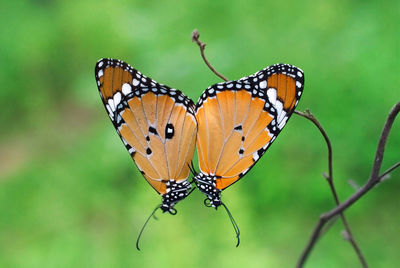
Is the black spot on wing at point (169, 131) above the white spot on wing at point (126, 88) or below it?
below

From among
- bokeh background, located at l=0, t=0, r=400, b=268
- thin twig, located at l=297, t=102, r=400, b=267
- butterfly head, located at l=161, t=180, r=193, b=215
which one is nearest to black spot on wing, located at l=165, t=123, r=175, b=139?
butterfly head, located at l=161, t=180, r=193, b=215

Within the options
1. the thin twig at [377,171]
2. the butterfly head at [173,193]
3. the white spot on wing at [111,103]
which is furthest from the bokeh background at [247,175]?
the thin twig at [377,171]

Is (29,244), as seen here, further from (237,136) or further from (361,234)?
(237,136)

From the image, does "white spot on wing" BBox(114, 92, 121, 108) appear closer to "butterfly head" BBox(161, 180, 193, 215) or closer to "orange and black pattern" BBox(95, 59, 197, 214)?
"orange and black pattern" BBox(95, 59, 197, 214)

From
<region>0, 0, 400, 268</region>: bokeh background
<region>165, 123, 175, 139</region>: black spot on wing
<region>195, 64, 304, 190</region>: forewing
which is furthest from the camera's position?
<region>0, 0, 400, 268</region>: bokeh background

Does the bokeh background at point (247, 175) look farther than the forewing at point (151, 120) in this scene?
Yes

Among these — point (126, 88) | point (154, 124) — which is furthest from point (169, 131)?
point (126, 88)

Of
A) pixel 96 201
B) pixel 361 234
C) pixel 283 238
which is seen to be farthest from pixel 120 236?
pixel 361 234

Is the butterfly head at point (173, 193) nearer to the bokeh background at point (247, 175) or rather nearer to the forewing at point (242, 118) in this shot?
the forewing at point (242, 118)

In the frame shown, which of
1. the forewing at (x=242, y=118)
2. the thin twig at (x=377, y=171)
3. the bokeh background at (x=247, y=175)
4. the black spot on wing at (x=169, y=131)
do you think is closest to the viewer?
the thin twig at (x=377, y=171)
